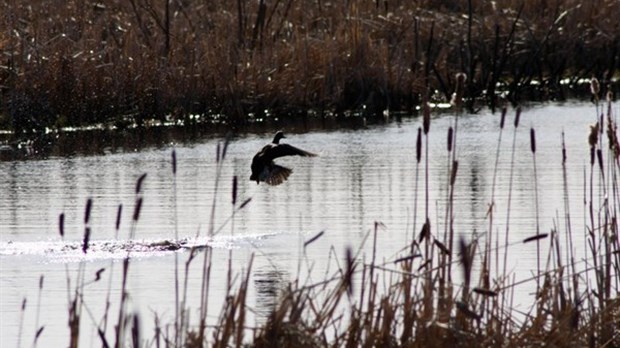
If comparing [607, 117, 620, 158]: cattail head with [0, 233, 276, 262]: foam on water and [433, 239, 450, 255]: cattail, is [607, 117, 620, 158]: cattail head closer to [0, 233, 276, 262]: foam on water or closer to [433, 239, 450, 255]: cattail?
[433, 239, 450, 255]: cattail

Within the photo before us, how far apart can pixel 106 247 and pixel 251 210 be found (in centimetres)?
189

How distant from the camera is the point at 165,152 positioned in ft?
47.3

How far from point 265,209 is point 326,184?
136cm

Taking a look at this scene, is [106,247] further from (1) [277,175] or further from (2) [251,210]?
(2) [251,210]

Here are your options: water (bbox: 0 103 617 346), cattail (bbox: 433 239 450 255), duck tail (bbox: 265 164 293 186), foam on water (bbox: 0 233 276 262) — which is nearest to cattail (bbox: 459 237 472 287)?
cattail (bbox: 433 239 450 255)

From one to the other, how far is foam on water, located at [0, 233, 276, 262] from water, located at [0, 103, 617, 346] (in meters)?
0.01

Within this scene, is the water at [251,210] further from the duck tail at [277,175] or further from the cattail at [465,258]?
the cattail at [465,258]

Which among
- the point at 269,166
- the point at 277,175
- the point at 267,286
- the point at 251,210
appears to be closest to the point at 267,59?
the point at 251,210

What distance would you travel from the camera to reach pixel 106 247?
9203 mm

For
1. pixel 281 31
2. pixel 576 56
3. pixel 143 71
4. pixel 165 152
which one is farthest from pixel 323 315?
pixel 576 56

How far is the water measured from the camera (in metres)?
7.83

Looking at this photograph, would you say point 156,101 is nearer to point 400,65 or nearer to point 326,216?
point 400,65

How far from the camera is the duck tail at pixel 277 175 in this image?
9.80 meters

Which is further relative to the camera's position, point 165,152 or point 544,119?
point 544,119
